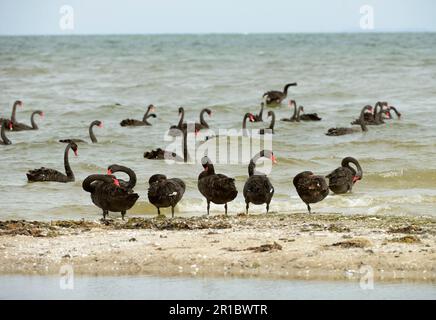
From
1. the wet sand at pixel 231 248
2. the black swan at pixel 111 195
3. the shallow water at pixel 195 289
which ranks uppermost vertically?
the black swan at pixel 111 195

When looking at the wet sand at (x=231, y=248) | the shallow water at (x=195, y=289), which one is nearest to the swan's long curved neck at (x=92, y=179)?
the wet sand at (x=231, y=248)

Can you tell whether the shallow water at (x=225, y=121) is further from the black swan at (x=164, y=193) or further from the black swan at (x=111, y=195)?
the black swan at (x=164, y=193)

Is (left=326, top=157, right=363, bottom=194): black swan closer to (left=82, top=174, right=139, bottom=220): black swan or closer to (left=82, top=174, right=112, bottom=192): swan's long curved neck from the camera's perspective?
(left=82, top=174, right=139, bottom=220): black swan

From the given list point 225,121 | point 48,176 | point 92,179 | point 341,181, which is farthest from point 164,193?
point 225,121

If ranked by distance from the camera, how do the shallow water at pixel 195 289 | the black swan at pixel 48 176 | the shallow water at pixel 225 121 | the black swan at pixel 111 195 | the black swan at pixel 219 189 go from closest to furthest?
the shallow water at pixel 195 289 < the black swan at pixel 111 195 < the black swan at pixel 219 189 < the shallow water at pixel 225 121 < the black swan at pixel 48 176

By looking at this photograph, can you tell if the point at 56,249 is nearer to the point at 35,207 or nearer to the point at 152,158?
the point at 35,207

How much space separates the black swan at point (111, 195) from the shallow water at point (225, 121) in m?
1.04

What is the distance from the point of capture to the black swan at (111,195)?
548 inches

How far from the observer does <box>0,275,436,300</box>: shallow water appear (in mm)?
9227

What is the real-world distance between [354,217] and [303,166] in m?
6.98

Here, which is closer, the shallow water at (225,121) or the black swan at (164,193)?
the black swan at (164,193)

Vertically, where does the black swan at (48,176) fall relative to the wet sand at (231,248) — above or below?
above

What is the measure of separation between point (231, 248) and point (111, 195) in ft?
11.3
